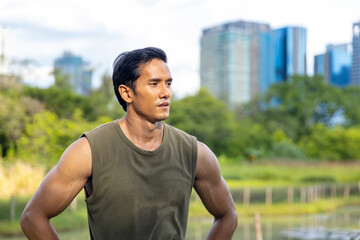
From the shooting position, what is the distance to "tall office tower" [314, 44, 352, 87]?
57844 millimetres

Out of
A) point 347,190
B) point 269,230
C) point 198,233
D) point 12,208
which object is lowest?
point 347,190

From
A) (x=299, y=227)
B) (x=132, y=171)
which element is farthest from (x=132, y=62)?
(x=299, y=227)

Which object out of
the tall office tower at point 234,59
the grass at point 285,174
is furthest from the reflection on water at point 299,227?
the tall office tower at point 234,59

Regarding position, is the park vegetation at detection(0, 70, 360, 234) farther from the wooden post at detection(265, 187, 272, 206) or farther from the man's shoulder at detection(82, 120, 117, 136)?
the man's shoulder at detection(82, 120, 117, 136)

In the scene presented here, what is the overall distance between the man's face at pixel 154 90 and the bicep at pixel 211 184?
0.22 m

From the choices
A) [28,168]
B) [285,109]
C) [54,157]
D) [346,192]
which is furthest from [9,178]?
[285,109]

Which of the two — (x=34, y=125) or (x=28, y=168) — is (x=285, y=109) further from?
(x=28, y=168)

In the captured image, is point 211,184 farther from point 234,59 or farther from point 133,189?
point 234,59

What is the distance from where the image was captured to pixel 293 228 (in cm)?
1961

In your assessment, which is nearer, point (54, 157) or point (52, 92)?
point (54, 157)

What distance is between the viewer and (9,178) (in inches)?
766

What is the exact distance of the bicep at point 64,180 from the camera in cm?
228

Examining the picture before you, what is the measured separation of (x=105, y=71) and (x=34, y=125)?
1484cm

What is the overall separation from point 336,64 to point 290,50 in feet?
28.4
